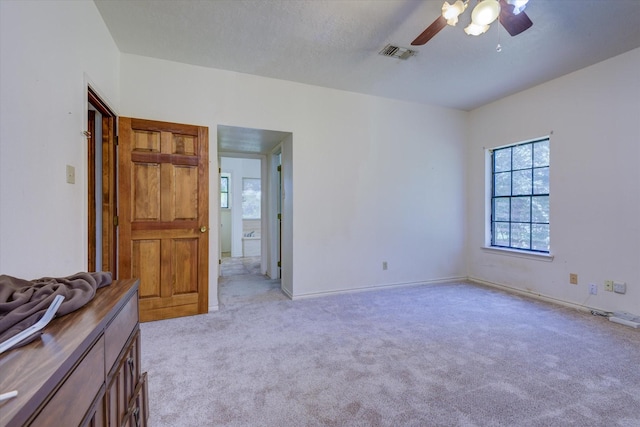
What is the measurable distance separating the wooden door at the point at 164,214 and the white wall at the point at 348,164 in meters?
0.23

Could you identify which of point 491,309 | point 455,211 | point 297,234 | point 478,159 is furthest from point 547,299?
point 297,234

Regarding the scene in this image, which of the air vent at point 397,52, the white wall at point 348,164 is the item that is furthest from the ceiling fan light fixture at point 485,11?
A: the white wall at point 348,164

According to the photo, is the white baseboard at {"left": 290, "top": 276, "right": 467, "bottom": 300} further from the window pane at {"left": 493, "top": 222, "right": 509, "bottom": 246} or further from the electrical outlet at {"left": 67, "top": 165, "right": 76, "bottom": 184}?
the electrical outlet at {"left": 67, "top": 165, "right": 76, "bottom": 184}

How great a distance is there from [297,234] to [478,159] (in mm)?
3206

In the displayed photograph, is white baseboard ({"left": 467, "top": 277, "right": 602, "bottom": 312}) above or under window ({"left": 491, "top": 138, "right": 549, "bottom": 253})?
under

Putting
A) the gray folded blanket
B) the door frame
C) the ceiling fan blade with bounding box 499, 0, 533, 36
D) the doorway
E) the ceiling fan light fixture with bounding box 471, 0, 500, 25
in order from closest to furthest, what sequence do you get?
1. the gray folded blanket
2. the ceiling fan light fixture with bounding box 471, 0, 500, 25
3. the ceiling fan blade with bounding box 499, 0, 533, 36
4. the door frame
5. the doorway

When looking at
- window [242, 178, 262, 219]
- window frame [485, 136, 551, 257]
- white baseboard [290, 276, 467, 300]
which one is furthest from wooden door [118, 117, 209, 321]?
window [242, 178, 262, 219]

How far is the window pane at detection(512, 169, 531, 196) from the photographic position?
4.05m

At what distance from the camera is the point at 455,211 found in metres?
4.78

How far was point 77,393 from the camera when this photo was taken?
0.68 m

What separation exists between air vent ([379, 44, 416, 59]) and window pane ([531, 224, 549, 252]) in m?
2.87

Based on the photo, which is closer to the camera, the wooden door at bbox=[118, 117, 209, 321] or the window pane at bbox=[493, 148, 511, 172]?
the wooden door at bbox=[118, 117, 209, 321]

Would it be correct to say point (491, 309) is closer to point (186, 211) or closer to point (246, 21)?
point (186, 211)

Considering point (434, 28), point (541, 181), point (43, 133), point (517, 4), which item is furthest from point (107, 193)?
point (541, 181)
